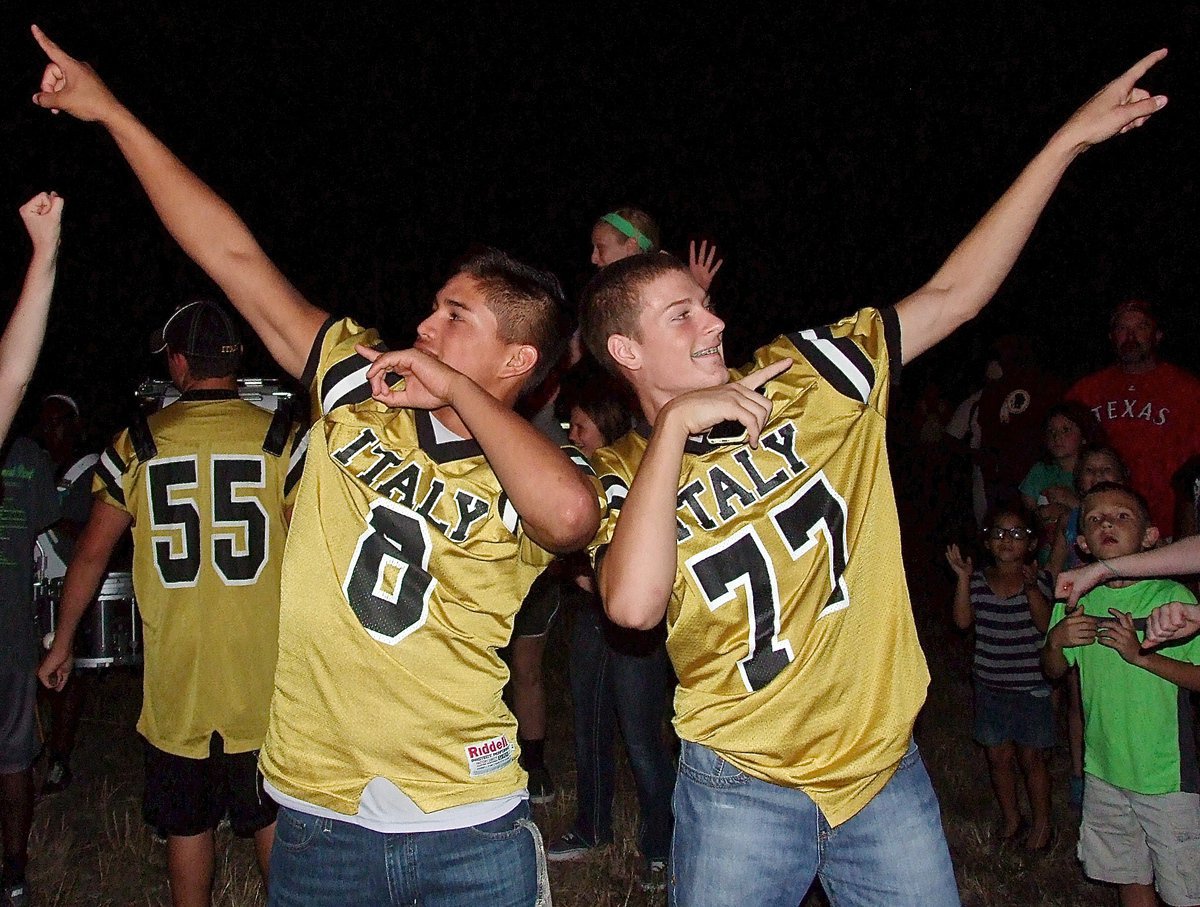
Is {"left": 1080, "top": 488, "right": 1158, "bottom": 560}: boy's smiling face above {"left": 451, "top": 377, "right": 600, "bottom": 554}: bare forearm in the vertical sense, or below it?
below

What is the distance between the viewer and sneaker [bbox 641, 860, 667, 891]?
5203 millimetres

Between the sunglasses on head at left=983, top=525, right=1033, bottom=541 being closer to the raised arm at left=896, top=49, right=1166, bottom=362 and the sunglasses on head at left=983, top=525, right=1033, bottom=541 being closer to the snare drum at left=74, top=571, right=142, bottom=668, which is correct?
the raised arm at left=896, top=49, right=1166, bottom=362

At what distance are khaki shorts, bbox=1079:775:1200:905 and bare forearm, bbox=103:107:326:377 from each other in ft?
11.8

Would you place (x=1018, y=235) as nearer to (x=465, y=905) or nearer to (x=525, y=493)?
(x=525, y=493)

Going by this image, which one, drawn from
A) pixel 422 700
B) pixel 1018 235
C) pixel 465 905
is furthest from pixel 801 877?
pixel 1018 235

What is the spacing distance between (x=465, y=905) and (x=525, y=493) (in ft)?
3.09

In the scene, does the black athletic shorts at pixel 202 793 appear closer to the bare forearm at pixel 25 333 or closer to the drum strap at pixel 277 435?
the drum strap at pixel 277 435

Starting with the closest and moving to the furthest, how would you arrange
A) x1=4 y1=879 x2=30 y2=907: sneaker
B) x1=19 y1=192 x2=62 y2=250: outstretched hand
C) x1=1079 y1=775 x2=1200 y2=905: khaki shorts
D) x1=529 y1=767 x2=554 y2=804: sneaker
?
x1=19 y1=192 x2=62 y2=250: outstretched hand → x1=1079 y1=775 x2=1200 y2=905: khaki shorts → x1=4 y1=879 x2=30 y2=907: sneaker → x1=529 y1=767 x2=554 y2=804: sneaker

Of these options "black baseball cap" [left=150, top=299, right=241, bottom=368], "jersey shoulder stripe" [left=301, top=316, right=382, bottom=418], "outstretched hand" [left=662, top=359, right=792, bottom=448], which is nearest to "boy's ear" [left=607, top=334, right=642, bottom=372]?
"outstretched hand" [left=662, top=359, right=792, bottom=448]

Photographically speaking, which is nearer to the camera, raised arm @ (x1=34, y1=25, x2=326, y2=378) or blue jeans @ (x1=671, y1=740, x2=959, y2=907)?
blue jeans @ (x1=671, y1=740, x2=959, y2=907)

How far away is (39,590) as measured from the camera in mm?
6371

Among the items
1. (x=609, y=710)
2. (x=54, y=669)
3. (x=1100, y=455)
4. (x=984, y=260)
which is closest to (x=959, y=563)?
(x=1100, y=455)

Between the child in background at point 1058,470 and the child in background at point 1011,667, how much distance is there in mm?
563

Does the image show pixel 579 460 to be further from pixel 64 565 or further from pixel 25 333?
pixel 64 565
